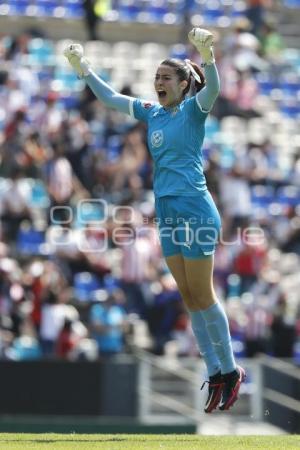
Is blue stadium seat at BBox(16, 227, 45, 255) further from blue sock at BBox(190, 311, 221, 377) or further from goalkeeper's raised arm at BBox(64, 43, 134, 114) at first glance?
blue sock at BBox(190, 311, 221, 377)

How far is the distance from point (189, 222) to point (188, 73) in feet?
3.46

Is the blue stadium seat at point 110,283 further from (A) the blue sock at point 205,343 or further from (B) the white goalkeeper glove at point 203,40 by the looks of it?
(B) the white goalkeeper glove at point 203,40

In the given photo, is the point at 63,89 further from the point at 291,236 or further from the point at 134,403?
the point at 134,403

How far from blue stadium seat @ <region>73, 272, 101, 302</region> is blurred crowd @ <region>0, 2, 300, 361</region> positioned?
0.02 m

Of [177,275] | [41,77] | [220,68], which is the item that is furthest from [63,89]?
[177,275]

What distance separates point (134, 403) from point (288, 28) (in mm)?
11296

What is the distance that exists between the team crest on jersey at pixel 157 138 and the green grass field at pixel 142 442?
6.81 feet

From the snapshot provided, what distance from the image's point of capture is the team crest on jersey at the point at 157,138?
362 inches

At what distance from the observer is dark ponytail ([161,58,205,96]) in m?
9.20

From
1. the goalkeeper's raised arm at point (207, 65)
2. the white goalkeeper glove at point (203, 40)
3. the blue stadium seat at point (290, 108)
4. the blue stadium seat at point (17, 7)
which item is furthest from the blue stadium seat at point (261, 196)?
the white goalkeeper glove at point (203, 40)

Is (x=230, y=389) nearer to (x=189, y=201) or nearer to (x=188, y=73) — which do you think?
(x=189, y=201)

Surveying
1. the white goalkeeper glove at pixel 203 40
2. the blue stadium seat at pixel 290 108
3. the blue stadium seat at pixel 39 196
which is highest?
the white goalkeeper glove at pixel 203 40

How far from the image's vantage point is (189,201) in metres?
9.13

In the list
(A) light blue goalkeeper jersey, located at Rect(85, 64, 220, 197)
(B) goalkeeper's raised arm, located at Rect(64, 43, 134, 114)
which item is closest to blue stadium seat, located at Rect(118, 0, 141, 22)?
(B) goalkeeper's raised arm, located at Rect(64, 43, 134, 114)
